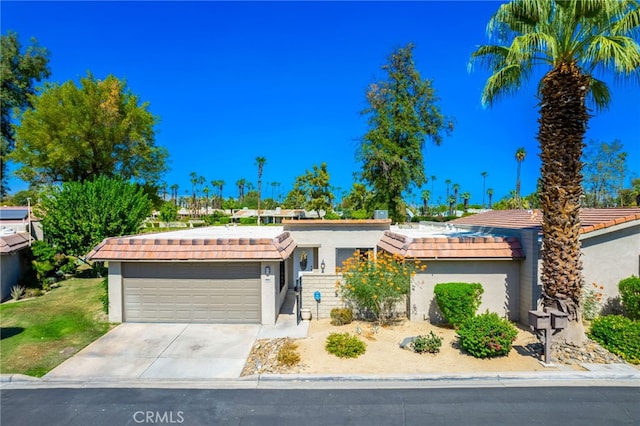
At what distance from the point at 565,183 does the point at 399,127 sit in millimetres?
24212

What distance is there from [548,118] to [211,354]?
11.3m

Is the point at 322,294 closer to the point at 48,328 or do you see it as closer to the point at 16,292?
the point at 48,328

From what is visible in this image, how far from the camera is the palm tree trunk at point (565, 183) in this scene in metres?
9.50

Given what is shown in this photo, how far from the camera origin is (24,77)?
33.8 m

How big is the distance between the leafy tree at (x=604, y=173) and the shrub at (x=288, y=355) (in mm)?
40025

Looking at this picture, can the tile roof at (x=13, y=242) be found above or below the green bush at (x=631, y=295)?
above

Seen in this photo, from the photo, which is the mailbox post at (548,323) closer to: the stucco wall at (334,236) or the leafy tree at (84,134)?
the stucco wall at (334,236)

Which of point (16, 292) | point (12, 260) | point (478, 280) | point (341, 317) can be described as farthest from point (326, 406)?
point (12, 260)

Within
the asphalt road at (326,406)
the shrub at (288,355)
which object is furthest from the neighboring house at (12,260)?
the shrub at (288,355)

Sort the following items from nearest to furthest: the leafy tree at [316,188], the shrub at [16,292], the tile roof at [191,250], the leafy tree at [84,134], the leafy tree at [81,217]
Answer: the tile roof at [191,250], the shrub at [16,292], the leafy tree at [81,217], the leafy tree at [84,134], the leafy tree at [316,188]

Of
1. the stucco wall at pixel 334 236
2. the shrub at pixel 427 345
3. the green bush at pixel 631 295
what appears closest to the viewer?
the shrub at pixel 427 345

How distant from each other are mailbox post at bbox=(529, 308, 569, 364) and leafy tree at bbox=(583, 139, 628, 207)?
3594 cm

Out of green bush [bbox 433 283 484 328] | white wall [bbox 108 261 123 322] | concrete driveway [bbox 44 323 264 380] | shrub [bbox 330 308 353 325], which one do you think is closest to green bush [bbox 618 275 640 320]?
green bush [bbox 433 283 484 328]

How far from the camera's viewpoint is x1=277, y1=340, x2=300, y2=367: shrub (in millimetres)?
8898
